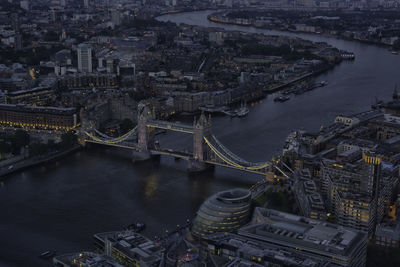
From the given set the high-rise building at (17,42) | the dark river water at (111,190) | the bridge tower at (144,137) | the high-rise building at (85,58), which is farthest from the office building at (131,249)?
the high-rise building at (17,42)

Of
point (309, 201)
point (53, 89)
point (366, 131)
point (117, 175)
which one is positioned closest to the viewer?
point (309, 201)

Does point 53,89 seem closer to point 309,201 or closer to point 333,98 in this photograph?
point 333,98

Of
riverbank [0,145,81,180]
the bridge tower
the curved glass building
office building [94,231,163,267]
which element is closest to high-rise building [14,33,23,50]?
riverbank [0,145,81,180]

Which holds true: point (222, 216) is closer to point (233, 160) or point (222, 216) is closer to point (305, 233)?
point (305, 233)

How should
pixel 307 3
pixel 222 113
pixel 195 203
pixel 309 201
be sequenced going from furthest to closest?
pixel 307 3, pixel 222 113, pixel 195 203, pixel 309 201

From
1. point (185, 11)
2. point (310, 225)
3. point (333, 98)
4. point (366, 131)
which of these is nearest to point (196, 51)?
point (333, 98)

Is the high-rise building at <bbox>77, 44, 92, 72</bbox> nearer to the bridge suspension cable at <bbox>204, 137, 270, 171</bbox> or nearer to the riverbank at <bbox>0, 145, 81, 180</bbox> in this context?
the riverbank at <bbox>0, 145, 81, 180</bbox>

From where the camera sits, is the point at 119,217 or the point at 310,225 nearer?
the point at 310,225
